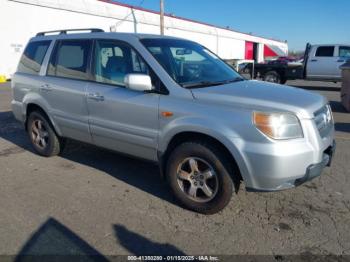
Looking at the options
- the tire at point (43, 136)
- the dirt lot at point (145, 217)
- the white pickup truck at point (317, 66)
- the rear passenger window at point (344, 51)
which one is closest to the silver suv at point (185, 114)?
the tire at point (43, 136)

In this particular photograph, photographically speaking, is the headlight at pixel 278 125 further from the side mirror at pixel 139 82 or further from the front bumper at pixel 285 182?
the side mirror at pixel 139 82

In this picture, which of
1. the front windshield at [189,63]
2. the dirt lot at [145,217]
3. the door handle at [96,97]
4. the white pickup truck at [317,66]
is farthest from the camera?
the white pickup truck at [317,66]

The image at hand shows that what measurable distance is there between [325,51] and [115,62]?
48.5 feet

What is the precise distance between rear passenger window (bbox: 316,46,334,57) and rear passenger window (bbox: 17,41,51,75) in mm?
14366

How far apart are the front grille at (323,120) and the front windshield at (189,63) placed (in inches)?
46.0

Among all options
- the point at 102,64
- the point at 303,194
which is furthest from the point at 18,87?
the point at 303,194

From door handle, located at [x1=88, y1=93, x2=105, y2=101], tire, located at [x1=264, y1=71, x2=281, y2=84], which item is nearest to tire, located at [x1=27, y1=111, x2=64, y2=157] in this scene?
door handle, located at [x1=88, y1=93, x2=105, y2=101]

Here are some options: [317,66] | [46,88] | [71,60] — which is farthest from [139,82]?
[317,66]

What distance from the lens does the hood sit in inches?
134

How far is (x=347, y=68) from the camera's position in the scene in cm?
1020

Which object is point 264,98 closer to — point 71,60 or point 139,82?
point 139,82

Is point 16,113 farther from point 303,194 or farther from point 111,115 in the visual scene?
point 303,194

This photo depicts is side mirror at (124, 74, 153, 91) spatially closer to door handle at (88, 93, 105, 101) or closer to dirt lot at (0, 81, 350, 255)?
door handle at (88, 93, 105, 101)

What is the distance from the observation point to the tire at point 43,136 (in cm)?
561
